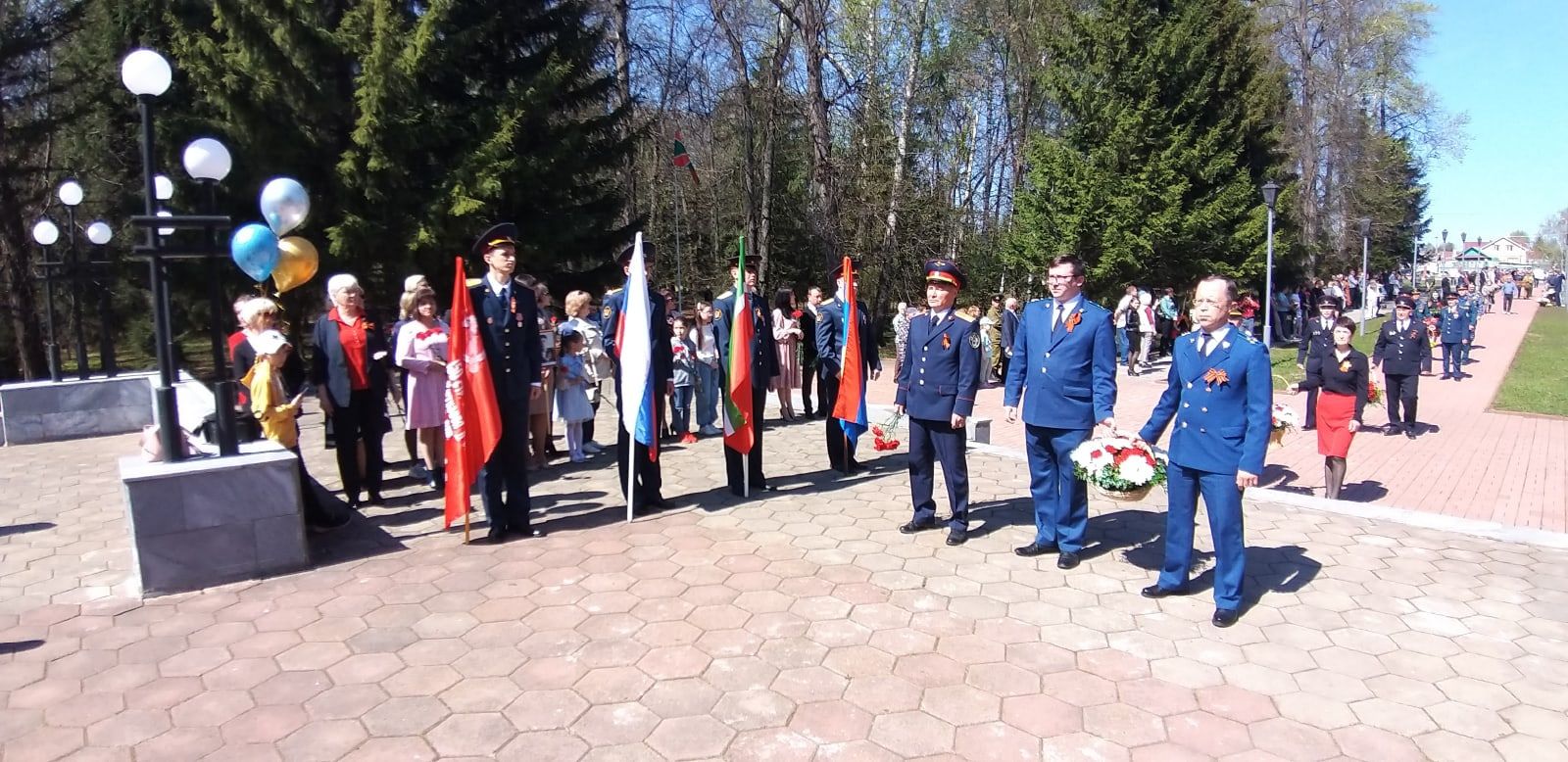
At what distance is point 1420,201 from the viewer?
5378 cm

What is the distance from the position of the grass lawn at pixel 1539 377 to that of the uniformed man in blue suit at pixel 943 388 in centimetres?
1324

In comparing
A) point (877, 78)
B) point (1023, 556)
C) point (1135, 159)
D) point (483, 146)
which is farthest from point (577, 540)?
point (1135, 159)

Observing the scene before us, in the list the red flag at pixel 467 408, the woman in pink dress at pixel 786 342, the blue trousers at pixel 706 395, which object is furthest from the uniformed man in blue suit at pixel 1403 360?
the red flag at pixel 467 408

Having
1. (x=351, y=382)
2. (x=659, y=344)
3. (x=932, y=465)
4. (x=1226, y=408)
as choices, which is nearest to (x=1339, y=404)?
(x=1226, y=408)

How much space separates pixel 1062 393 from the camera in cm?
548

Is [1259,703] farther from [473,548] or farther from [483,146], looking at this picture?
[483,146]

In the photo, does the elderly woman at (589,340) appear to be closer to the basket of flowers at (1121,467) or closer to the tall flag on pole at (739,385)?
the tall flag on pole at (739,385)

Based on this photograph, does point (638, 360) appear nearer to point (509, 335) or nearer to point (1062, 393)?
point (509, 335)

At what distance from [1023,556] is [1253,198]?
2485 cm

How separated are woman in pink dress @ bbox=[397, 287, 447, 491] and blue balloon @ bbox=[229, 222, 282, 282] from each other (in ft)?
4.35

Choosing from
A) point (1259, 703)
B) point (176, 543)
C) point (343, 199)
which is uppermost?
point (343, 199)

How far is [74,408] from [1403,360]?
17213 mm

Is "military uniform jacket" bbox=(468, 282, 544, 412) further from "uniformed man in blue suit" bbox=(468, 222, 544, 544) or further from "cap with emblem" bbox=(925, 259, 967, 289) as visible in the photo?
"cap with emblem" bbox=(925, 259, 967, 289)

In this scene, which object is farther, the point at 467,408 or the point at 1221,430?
the point at 467,408
